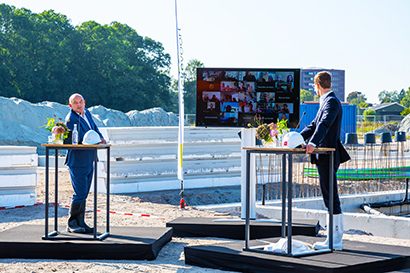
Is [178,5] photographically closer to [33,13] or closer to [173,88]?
[33,13]

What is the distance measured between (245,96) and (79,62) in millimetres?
55026

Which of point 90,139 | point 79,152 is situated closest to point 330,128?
point 90,139

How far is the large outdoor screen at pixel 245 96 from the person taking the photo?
7.20 metres

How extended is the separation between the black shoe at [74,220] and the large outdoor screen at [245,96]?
2.29 meters

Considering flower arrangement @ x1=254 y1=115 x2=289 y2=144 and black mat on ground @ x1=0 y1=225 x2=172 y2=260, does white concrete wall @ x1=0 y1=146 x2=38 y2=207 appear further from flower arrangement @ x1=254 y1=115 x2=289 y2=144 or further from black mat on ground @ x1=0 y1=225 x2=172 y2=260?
flower arrangement @ x1=254 y1=115 x2=289 y2=144

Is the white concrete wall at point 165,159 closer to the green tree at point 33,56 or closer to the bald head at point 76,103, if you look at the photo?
the bald head at point 76,103

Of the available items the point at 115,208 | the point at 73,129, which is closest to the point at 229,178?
the point at 115,208

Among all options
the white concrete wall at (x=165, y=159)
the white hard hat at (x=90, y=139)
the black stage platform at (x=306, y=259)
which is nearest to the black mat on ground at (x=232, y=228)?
the black stage platform at (x=306, y=259)

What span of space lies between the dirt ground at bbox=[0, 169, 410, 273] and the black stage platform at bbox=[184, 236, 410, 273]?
16 cm

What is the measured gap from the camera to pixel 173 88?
272ft

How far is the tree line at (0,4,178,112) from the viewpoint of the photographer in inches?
2058

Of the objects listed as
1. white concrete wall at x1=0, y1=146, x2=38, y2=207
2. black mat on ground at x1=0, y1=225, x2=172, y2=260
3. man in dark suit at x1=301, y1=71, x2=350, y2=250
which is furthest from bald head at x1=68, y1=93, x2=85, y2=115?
white concrete wall at x1=0, y1=146, x2=38, y2=207

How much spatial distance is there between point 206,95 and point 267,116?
0.98 metres

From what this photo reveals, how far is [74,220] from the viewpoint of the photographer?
6266 mm
